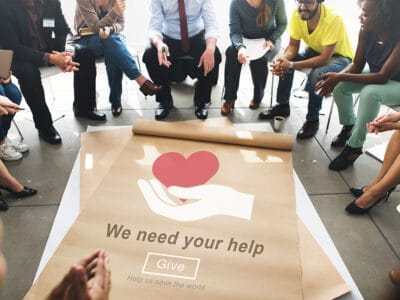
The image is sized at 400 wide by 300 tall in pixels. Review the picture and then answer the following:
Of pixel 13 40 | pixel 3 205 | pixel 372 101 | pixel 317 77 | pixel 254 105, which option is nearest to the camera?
pixel 3 205

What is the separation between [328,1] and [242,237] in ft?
12.3

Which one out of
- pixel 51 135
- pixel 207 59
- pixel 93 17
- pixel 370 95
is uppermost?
pixel 93 17

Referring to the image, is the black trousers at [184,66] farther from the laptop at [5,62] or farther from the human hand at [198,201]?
the human hand at [198,201]

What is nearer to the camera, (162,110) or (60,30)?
(60,30)

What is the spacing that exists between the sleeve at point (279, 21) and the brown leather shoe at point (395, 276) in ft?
6.49

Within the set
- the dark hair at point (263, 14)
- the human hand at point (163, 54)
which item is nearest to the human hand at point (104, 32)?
the human hand at point (163, 54)

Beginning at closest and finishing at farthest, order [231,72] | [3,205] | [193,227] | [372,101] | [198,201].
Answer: [193,227], [198,201], [3,205], [372,101], [231,72]

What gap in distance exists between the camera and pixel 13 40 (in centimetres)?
238

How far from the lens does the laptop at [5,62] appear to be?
2.15m

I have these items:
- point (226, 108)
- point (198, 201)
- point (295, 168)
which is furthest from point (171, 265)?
point (226, 108)

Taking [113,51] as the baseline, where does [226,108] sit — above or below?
below

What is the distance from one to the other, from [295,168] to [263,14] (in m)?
1.29

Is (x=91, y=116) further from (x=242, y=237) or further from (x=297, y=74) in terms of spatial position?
(x=297, y=74)

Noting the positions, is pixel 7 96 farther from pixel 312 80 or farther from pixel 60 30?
pixel 312 80
